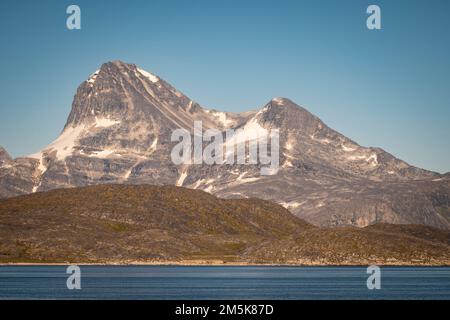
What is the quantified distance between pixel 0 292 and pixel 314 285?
6936cm
